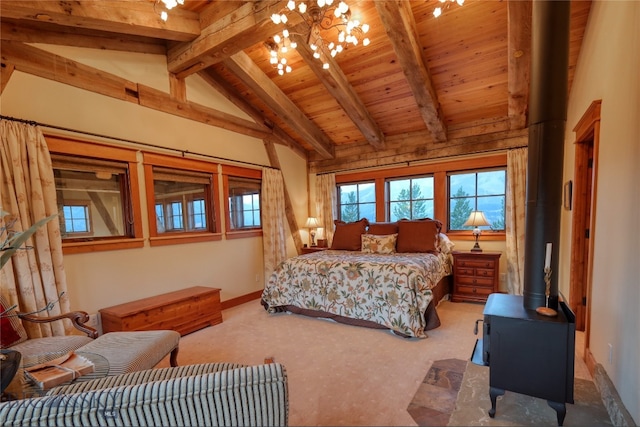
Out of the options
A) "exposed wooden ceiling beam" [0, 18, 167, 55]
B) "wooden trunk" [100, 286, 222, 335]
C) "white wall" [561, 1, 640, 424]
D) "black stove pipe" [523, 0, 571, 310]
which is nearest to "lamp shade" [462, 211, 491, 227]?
"white wall" [561, 1, 640, 424]

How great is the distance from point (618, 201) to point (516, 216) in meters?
2.26

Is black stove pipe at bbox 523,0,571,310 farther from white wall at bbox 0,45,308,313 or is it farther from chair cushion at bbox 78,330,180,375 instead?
white wall at bbox 0,45,308,313

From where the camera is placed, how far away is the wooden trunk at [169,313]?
2.64 m

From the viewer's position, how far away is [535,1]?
1649mm

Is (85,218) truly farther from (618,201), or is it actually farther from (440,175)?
(440,175)

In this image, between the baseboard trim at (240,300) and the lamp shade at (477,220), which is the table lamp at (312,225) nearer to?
the baseboard trim at (240,300)

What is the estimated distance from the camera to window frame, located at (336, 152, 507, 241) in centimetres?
411

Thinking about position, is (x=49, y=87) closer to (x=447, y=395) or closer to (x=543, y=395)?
(x=447, y=395)

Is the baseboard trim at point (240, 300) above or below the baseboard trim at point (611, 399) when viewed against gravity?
below

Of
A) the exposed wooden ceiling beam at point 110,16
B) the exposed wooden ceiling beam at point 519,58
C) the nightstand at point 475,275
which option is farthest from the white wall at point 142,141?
the exposed wooden ceiling beam at point 519,58

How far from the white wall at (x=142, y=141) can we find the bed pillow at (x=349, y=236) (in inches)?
50.4

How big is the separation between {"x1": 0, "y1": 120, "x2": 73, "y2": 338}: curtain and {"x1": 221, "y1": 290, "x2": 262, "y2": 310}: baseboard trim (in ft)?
5.71

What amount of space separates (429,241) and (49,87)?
14.3 ft

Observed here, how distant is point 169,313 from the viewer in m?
2.92
